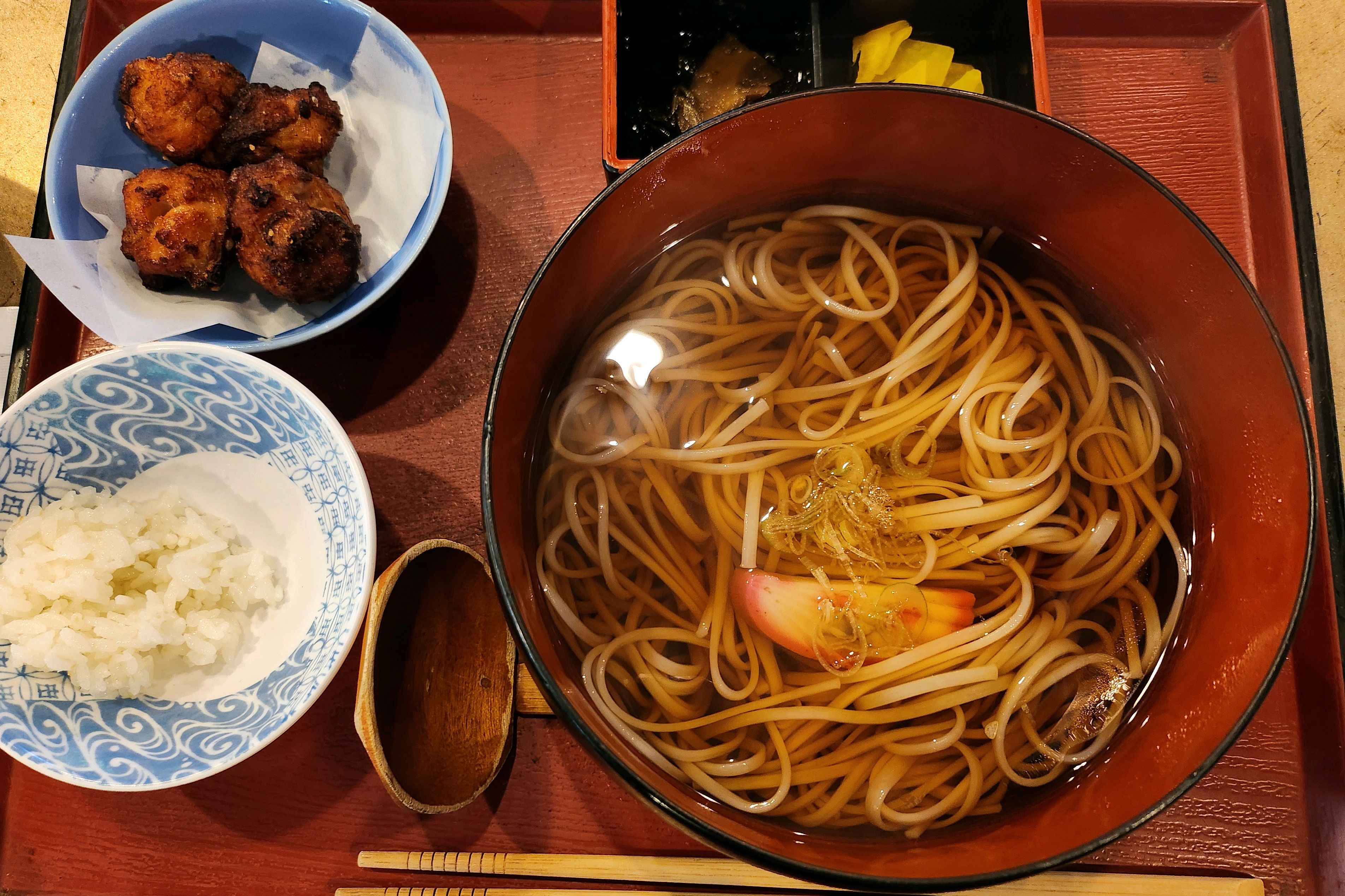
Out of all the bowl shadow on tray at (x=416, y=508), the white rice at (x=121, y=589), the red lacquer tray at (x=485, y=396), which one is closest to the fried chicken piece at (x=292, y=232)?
the red lacquer tray at (x=485, y=396)

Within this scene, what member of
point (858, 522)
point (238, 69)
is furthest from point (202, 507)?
point (858, 522)

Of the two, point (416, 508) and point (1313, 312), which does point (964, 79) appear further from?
point (416, 508)

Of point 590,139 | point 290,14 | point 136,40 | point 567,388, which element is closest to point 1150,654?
point 567,388

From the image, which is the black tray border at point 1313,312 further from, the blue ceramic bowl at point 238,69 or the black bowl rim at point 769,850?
the blue ceramic bowl at point 238,69

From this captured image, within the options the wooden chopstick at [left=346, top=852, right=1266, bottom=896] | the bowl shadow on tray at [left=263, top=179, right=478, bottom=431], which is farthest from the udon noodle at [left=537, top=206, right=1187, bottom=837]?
the bowl shadow on tray at [left=263, top=179, right=478, bottom=431]

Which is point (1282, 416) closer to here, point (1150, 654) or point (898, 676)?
point (1150, 654)

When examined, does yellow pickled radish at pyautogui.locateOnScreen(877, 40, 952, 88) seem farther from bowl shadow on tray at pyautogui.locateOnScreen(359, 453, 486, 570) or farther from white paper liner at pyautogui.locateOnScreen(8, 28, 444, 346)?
bowl shadow on tray at pyautogui.locateOnScreen(359, 453, 486, 570)

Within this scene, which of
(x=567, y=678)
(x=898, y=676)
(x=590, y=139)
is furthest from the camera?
(x=590, y=139)
